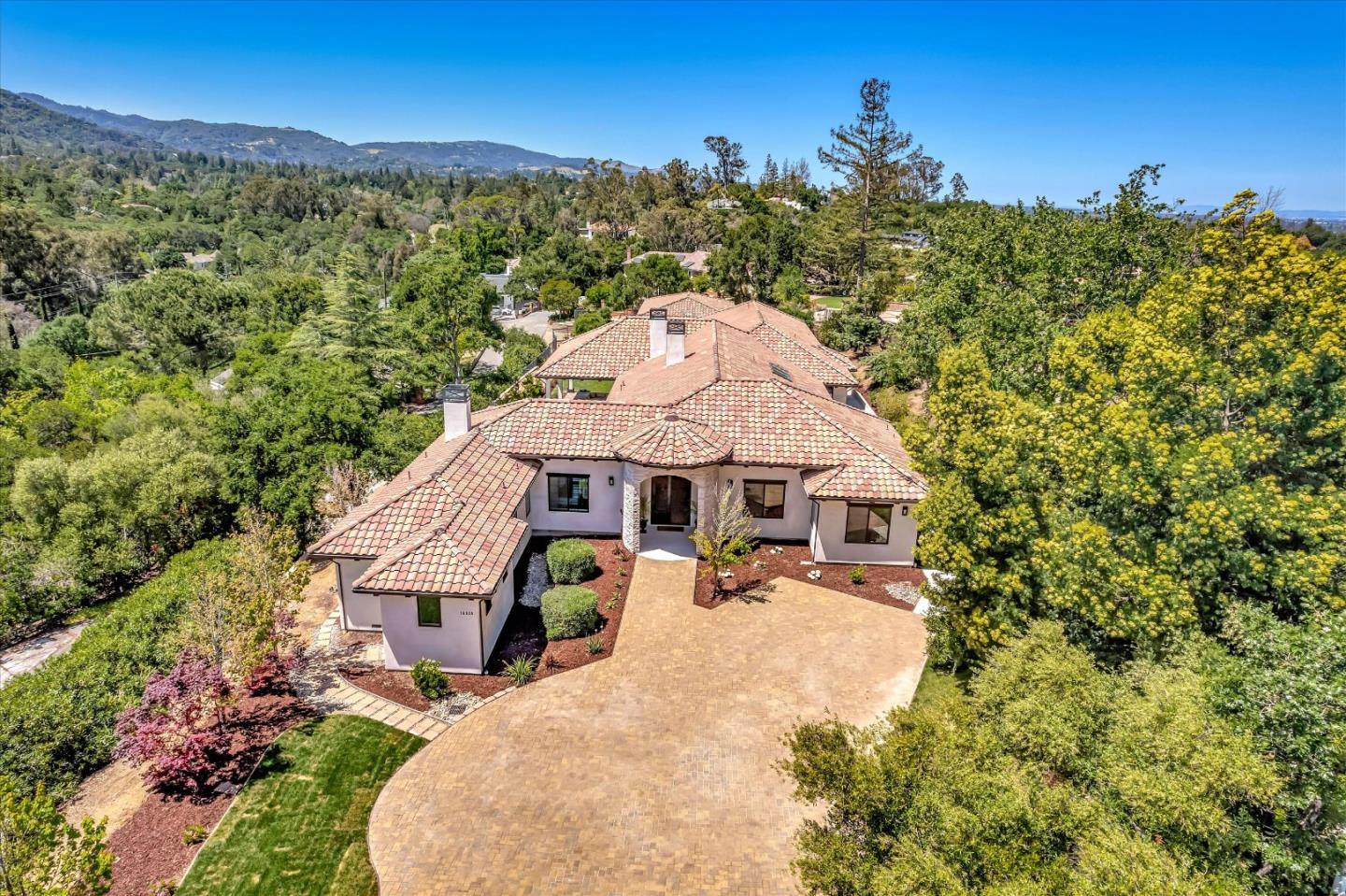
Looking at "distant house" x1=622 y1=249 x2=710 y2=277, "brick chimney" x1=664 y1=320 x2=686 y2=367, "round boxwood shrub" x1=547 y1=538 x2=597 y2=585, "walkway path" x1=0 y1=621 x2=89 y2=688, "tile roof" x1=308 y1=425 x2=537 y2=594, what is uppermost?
"distant house" x1=622 y1=249 x2=710 y2=277

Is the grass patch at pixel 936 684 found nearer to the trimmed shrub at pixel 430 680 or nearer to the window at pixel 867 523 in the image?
the window at pixel 867 523

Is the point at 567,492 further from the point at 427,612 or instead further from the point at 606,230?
the point at 606,230

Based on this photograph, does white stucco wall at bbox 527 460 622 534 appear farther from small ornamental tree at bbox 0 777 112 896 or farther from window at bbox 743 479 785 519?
small ornamental tree at bbox 0 777 112 896

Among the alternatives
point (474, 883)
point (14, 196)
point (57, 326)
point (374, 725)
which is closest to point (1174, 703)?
point (474, 883)

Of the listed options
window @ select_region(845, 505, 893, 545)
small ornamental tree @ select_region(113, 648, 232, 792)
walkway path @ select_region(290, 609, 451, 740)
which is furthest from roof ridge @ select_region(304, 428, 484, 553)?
window @ select_region(845, 505, 893, 545)

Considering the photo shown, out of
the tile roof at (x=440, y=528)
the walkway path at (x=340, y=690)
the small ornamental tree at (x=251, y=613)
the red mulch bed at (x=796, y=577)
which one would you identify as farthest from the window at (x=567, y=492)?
the small ornamental tree at (x=251, y=613)

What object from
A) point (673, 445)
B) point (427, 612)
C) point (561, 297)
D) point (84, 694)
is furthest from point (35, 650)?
point (561, 297)
